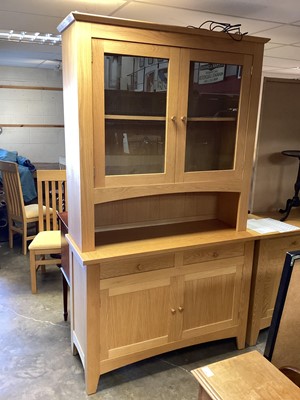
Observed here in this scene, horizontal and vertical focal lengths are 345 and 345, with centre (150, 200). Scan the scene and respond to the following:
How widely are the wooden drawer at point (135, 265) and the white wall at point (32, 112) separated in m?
4.48

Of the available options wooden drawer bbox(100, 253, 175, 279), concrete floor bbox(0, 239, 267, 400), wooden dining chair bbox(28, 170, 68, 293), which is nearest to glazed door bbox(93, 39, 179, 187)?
wooden drawer bbox(100, 253, 175, 279)

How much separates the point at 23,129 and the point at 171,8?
4108mm

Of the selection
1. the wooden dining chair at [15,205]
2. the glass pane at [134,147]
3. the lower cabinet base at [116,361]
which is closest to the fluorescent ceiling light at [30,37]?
the wooden dining chair at [15,205]

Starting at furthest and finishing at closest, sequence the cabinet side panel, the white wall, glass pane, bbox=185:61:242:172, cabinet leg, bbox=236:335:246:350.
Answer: the white wall → cabinet leg, bbox=236:335:246:350 → glass pane, bbox=185:61:242:172 → the cabinet side panel

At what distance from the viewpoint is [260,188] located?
272cm

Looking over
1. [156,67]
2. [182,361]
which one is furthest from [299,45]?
[182,361]

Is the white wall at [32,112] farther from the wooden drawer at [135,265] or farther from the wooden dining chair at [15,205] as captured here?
the wooden drawer at [135,265]

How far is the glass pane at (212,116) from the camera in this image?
197 cm

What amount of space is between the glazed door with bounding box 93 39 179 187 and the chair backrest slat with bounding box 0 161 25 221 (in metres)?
2.21

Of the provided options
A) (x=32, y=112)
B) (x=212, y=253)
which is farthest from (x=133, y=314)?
(x=32, y=112)

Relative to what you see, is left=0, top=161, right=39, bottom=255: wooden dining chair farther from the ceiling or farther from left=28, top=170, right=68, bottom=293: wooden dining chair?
the ceiling

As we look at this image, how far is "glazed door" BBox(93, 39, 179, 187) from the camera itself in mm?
1718

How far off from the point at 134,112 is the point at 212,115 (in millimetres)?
497

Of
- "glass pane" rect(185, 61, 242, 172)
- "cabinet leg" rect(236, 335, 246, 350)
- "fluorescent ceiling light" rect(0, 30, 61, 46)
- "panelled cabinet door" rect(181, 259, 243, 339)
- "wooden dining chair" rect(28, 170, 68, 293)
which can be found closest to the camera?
"glass pane" rect(185, 61, 242, 172)
